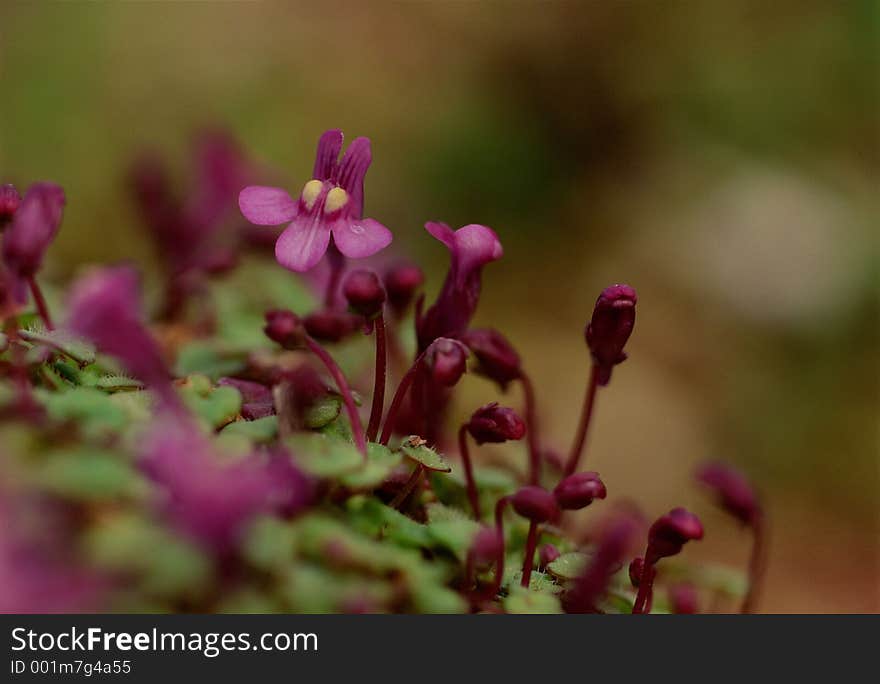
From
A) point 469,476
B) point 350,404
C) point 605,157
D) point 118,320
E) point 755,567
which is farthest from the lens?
point 605,157

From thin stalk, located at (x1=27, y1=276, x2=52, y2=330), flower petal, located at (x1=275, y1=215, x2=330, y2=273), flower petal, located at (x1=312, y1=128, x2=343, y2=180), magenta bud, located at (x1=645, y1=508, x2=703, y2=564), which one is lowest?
magenta bud, located at (x1=645, y1=508, x2=703, y2=564)

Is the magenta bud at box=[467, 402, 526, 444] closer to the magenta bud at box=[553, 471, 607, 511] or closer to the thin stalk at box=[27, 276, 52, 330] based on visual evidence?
the magenta bud at box=[553, 471, 607, 511]

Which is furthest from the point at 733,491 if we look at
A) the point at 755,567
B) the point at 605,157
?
the point at 605,157

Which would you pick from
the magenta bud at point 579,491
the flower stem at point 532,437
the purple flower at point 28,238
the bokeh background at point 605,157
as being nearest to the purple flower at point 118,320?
the purple flower at point 28,238

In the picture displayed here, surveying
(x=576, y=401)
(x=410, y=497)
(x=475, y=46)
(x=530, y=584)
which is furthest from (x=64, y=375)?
(x=475, y=46)

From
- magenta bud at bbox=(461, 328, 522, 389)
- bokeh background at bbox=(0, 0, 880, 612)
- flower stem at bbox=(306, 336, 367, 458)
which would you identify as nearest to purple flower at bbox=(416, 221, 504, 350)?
magenta bud at bbox=(461, 328, 522, 389)

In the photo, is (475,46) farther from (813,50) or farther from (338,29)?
(813,50)

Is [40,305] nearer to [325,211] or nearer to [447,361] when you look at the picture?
[325,211]
